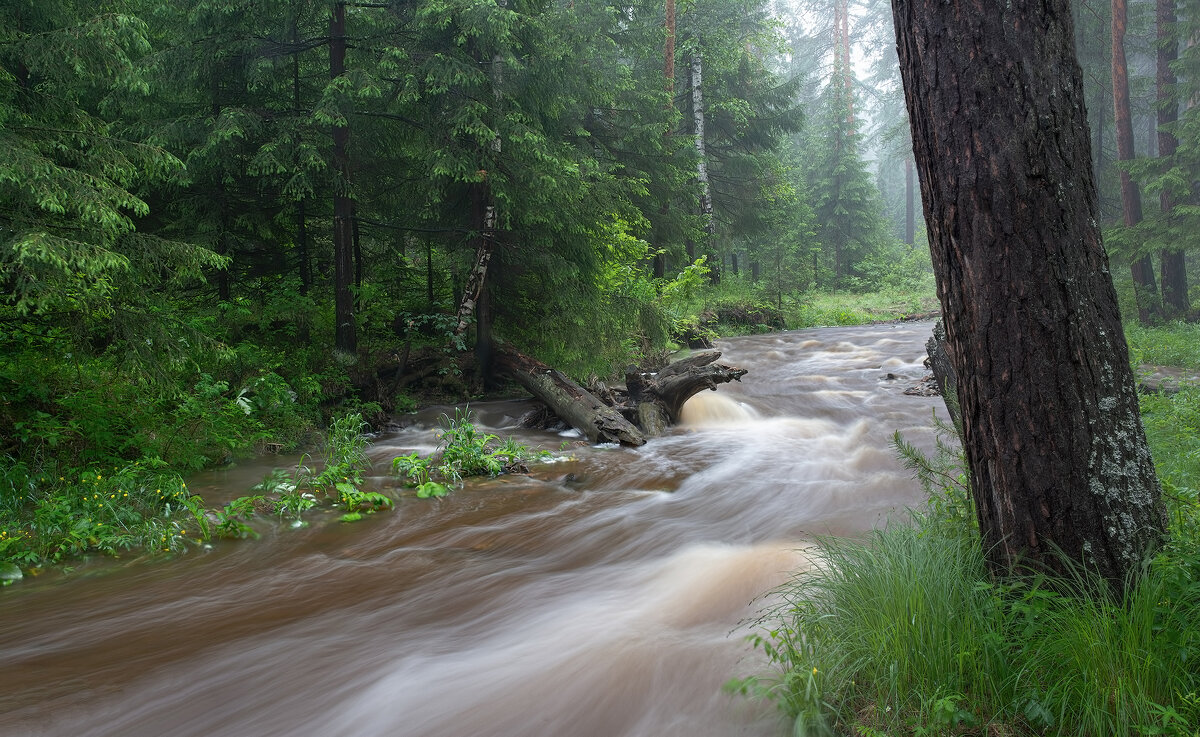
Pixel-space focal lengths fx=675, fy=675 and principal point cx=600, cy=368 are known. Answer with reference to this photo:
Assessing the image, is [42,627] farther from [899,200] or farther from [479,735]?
[899,200]

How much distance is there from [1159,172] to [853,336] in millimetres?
7915

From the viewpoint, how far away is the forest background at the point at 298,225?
5.55m

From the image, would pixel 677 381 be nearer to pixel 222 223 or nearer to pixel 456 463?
pixel 456 463

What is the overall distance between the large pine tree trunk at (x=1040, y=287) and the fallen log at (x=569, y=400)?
20.9 ft

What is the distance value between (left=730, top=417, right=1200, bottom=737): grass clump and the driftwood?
607 centimetres

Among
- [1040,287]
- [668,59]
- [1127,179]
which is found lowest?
[1040,287]

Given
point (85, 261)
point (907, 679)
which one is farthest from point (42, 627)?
point (907, 679)

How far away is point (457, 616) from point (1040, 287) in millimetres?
3570

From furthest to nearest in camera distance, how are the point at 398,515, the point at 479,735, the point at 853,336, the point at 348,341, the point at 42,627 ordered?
the point at 853,336, the point at 348,341, the point at 398,515, the point at 42,627, the point at 479,735

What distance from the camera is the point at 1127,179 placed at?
17094 mm

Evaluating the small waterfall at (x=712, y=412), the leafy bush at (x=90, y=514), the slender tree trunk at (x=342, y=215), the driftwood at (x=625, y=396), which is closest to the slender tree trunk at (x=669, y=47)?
the slender tree trunk at (x=342, y=215)

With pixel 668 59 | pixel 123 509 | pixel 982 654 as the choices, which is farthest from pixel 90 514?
pixel 668 59

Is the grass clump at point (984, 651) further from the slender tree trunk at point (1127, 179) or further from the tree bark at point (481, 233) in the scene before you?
the slender tree trunk at point (1127, 179)

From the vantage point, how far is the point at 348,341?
9914 millimetres
